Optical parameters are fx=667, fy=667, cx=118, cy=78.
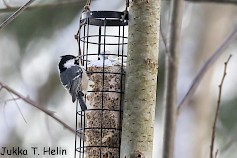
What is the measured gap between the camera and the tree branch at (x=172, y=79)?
1.96 m

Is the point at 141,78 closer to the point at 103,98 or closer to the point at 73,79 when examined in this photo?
the point at 103,98

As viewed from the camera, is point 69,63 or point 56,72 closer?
point 69,63

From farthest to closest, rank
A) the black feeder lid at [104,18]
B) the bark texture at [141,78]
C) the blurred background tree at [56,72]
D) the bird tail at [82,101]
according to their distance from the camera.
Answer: the blurred background tree at [56,72] < the bird tail at [82,101] < the black feeder lid at [104,18] < the bark texture at [141,78]

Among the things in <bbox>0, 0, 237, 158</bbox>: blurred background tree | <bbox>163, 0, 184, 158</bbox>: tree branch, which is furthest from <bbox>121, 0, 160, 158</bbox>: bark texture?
<bbox>0, 0, 237, 158</bbox>: blurred background tree

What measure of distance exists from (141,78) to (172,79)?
0.15 m

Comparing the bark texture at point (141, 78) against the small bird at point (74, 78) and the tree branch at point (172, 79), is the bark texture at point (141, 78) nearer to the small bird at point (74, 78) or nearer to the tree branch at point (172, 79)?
the tree branch at point (172, 79)

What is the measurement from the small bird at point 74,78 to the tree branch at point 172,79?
321 millimetres

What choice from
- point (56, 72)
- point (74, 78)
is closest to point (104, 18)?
point (74, 78)

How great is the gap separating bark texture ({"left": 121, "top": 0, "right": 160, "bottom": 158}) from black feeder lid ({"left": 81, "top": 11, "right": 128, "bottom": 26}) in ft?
0.44

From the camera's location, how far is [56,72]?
5.56 metres

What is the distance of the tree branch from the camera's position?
6.44 feet

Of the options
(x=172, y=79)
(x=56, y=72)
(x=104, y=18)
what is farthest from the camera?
(x=56, y=72)

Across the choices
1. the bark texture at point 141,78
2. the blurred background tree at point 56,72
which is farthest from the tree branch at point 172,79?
the blurred background tree at point 56,72

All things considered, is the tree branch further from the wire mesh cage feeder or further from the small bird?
the small bird
